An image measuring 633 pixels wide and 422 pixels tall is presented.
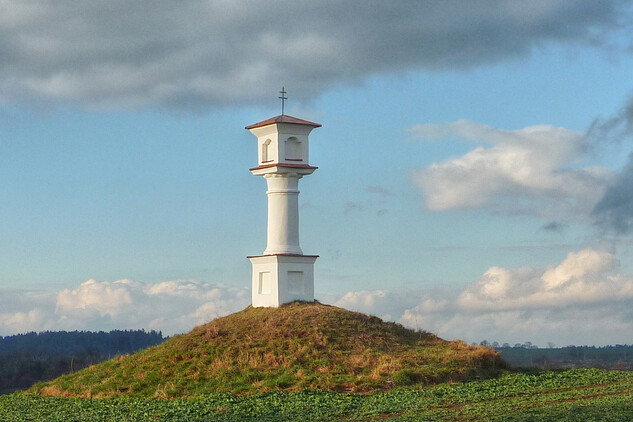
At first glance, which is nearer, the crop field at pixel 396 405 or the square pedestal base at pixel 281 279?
the crop field at pixel 396 405

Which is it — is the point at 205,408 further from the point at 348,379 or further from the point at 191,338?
the point at 191,338

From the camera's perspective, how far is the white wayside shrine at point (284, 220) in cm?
3872

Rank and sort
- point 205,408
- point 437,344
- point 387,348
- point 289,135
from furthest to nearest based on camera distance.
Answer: point 289,135 → point 437,344 → point 387,348 → point 205,408

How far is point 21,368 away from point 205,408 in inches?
2292

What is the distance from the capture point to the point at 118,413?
86.4 ft

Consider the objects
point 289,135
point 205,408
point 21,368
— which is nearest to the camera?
point 205,408

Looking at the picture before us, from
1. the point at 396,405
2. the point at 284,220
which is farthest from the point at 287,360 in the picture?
the point at 284,220

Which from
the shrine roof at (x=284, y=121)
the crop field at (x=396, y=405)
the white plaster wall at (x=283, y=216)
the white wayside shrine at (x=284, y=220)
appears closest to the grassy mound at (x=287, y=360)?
the white wayside shrine at (x=284, y=220)

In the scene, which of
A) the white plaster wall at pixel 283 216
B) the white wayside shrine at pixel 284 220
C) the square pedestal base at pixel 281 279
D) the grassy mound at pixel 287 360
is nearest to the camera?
the grassy mound at pixel 287 360

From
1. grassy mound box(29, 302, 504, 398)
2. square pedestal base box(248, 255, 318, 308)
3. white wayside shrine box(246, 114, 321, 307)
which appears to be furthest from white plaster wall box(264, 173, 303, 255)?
grassy mound box(29, 302, 504, 398)

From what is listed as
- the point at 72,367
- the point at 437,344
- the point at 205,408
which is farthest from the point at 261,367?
the point at 72,367

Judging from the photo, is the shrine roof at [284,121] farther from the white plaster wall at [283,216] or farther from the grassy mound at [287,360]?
the grassy mound at [287,360]

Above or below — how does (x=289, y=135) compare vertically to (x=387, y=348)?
above

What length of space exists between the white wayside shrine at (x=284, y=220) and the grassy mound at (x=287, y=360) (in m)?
0.98
